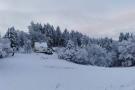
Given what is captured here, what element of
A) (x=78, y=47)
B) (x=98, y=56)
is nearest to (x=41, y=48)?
(x=78, y=47)

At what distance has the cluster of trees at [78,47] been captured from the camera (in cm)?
7631

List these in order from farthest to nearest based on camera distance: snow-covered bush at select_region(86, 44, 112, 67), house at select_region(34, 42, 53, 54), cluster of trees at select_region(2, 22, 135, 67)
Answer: house at select_region(34, 42, 53, 54) < snow-covered bush at select_region(86, 44, 112, 67) < cluster of trees at select_region(2, 22, 135, 67)

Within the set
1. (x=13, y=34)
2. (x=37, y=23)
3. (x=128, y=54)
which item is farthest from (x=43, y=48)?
(x=37, y=23)

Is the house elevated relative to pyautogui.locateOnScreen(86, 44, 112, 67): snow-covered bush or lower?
elevated

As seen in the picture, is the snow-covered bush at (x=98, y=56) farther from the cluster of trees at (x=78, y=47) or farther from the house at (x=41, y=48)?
the house at (x=41, y=48)

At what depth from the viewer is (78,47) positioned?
9369 centimetres

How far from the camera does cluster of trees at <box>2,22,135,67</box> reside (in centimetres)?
7631

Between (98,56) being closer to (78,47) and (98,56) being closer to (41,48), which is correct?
(78,47)

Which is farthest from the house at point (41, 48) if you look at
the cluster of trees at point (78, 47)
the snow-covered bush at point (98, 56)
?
the snow-covered bush at point (98, 56)

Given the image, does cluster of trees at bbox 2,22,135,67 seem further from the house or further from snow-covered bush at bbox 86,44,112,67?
the house

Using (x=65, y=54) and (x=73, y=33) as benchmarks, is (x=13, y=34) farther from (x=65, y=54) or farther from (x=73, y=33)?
(x=73, y=33)

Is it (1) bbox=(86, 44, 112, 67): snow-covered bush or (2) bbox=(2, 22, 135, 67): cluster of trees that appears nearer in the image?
(2) bbox=(2, 22, 135, 67): cluster of trees

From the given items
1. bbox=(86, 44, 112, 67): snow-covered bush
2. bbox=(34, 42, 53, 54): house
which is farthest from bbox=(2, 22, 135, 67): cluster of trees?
bbox=(34, 42, 53, 54): house

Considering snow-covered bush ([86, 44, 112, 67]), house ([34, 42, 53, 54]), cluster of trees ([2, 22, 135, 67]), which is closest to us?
cluster of trees ([2, 22, 135, 67])
